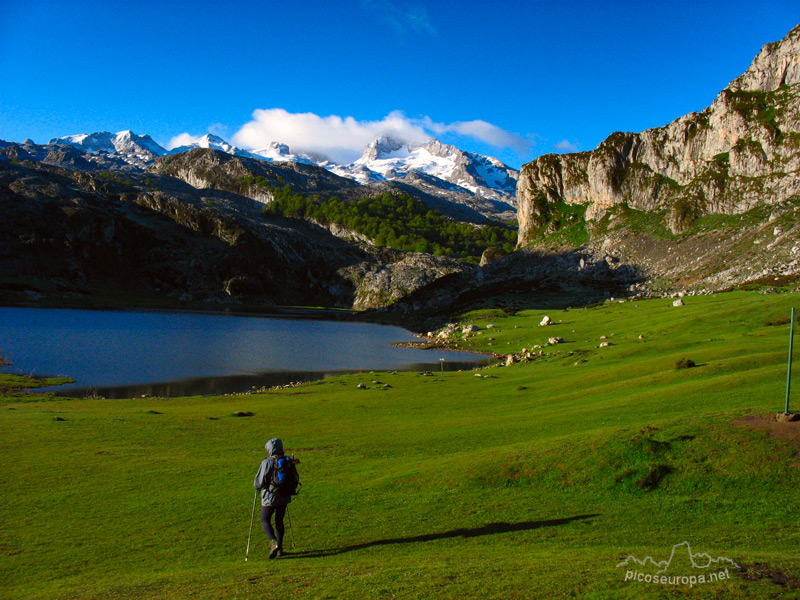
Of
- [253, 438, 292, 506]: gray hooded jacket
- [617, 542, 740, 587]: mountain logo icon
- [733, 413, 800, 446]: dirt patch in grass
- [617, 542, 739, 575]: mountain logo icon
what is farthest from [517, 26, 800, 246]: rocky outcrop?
[253, 438, 292, 506]: gray hooded jacket

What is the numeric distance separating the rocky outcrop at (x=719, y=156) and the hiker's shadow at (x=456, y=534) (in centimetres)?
15021

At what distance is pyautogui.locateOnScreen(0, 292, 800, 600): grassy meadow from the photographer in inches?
440

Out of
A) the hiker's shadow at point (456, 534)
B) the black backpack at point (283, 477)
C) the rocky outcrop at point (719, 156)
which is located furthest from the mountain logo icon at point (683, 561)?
the rocky outcrop at point (719, 156)

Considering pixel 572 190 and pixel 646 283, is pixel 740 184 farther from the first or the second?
pixel 572 190

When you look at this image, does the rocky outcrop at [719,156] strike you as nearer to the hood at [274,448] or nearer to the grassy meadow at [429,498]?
the grassy meadow at [429,498]

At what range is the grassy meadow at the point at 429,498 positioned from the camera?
1116 centimetres

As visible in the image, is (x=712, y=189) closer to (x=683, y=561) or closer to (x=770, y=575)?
(x=683, y=561)

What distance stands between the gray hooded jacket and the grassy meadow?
4.69 feet

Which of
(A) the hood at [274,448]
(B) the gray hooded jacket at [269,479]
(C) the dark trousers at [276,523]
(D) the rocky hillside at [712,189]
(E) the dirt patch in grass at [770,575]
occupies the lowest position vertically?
(C) the dark trousers at [276,523]

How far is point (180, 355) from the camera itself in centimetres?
7650

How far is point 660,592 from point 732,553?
3.38m

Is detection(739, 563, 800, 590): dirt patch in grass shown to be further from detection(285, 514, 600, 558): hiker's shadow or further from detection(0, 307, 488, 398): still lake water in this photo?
detection(0, 307, 488, 398): still lake water

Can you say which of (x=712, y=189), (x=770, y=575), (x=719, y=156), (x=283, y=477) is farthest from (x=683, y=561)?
(x=719, y=156)

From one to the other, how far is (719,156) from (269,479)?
584 ft
